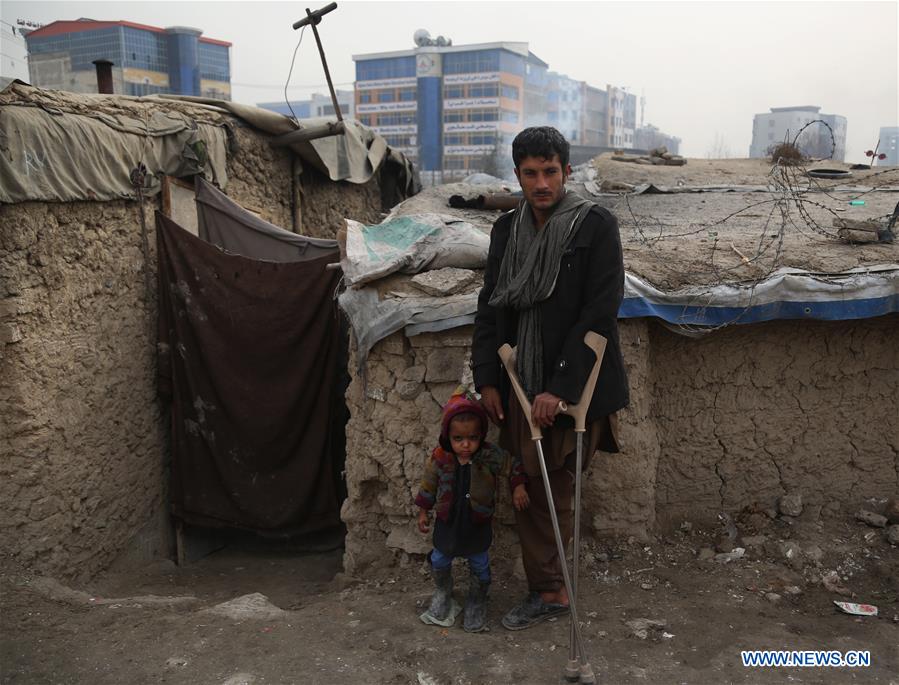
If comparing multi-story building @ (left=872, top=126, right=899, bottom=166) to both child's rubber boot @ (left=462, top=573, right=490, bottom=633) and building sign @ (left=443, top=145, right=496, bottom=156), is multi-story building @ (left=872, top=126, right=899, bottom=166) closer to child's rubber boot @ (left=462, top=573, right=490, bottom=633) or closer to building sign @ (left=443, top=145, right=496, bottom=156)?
child's rubber boot @ (left=462, top=573, right=490, bottom=633)

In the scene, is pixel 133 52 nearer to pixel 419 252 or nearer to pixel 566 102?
pixel 566 102

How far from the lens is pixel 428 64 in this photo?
168ft

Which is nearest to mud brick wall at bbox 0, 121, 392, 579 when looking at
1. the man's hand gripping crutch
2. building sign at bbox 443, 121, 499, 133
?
the man's hand gripping crutch

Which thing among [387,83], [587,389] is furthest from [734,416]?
[387,83]

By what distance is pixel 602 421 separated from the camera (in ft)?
Result: 9.76

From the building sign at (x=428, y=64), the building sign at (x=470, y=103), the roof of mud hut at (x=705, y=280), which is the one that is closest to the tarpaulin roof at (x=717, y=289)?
the roof of mud hut at (x=705, y=280)

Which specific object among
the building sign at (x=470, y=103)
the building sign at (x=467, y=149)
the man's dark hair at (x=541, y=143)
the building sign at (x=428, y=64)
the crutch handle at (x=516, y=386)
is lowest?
the crutch handle at (x=516, y=386)

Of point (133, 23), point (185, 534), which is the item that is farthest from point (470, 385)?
point (133, 23)

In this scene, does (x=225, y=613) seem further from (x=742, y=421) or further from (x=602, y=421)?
(x=742, y=421)

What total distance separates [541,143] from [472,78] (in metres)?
51.2

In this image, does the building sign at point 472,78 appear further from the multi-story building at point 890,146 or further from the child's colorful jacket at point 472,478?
the child's colorful jacket at point 472,478

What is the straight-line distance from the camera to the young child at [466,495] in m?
3.04

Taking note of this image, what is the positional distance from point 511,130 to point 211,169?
160ft

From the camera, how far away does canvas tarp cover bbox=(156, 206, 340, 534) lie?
5191 millimetres
